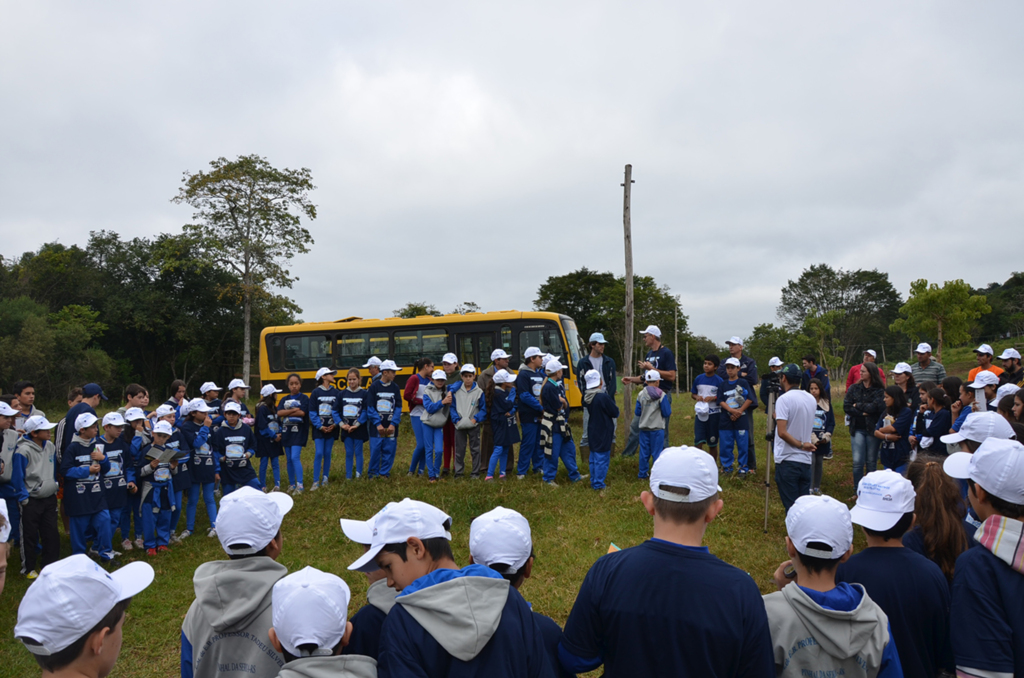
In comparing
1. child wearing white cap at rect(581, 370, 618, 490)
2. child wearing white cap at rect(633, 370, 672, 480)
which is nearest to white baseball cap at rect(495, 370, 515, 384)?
child wearing white cap at rect(581, 370, 618, 490)

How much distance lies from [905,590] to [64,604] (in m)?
3.11

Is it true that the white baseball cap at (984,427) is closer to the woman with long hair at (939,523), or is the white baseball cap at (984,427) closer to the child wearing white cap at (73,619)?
the woman with long hair at (939,523)

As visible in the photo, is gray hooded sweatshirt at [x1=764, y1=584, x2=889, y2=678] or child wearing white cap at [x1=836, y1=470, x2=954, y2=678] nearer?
gray hooded sweatshirt at [x1=764, y1=584, x2=889, y2=678]

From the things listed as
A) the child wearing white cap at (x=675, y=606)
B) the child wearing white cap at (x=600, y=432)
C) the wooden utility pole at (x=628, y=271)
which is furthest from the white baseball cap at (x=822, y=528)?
the wooden utility pole at (x=628, y=271)

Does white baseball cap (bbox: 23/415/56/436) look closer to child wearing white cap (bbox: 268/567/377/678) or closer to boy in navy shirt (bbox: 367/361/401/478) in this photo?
boy in navy shirt (bbox: 367/361/401/478)

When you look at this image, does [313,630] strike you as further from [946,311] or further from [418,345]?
[946,311]

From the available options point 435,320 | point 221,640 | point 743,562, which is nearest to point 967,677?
point 221,640

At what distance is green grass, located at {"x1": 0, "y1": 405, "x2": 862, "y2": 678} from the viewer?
5820 mm

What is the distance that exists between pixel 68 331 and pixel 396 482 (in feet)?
94.5

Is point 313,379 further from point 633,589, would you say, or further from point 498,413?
point 633,589

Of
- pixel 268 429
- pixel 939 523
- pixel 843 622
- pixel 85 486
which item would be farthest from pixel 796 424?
pixel 85 486

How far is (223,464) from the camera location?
8.48 m

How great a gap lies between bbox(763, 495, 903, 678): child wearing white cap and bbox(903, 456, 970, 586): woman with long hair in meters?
1.06

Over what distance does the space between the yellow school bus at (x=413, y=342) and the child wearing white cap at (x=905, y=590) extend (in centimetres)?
1341
